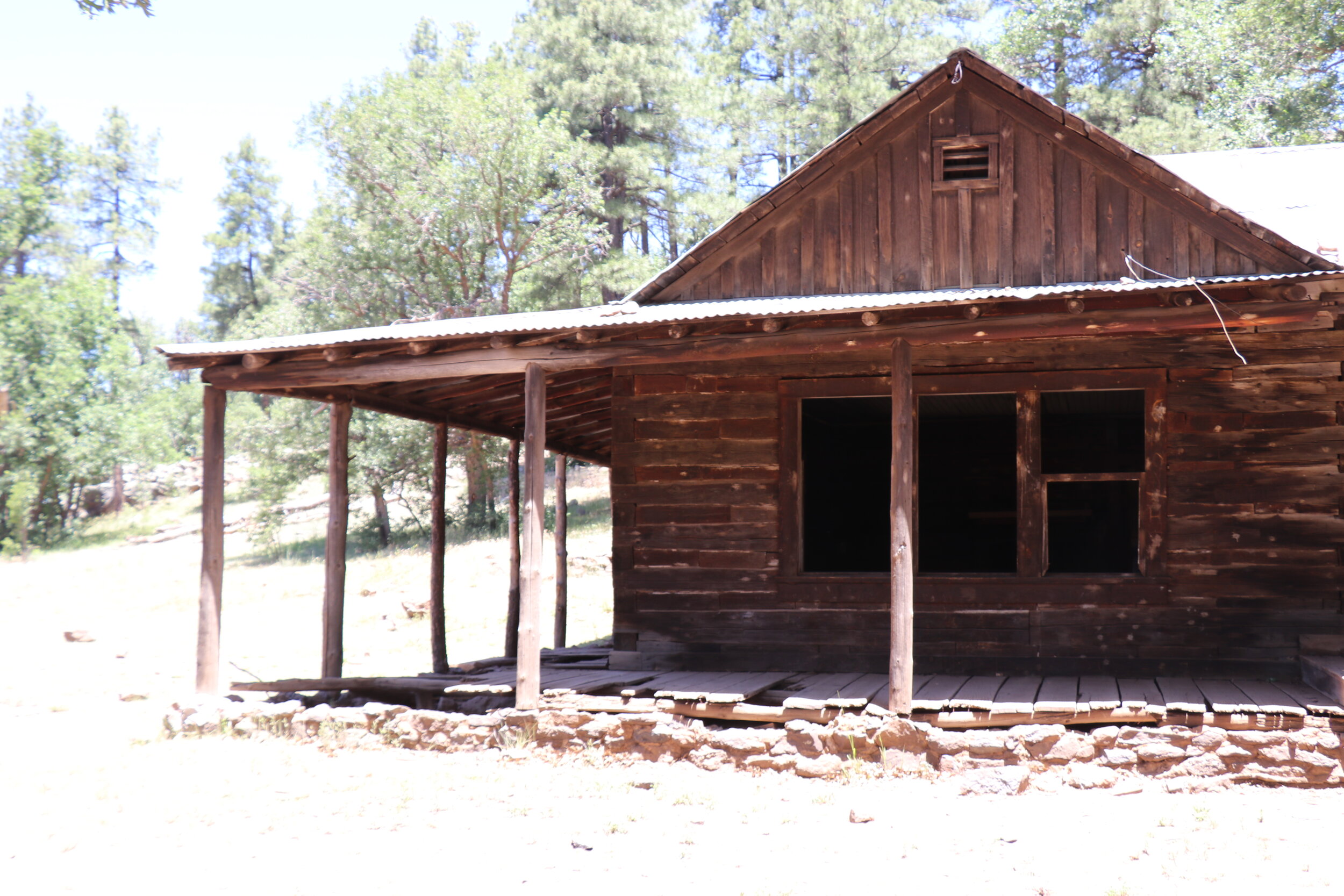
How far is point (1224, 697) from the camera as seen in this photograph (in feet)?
24.8

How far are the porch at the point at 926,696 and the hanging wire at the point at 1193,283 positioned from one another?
7.93ft

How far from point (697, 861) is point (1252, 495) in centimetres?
564

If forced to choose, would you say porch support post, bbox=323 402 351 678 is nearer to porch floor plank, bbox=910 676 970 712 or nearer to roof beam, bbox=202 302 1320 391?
roof beam, bbox=202 302 1320 391

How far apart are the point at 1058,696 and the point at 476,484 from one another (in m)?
22.9

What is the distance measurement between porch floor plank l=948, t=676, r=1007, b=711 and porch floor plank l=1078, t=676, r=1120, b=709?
1.99ft

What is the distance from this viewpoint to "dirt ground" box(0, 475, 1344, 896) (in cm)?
555

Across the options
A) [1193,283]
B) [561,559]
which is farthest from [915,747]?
[561,559]

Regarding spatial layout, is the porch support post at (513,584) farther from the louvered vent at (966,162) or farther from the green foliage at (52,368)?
the green foliage at (52,368)

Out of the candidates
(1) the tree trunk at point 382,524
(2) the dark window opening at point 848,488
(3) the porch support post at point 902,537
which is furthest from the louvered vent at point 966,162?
(1) the tree trunk at point 382,524

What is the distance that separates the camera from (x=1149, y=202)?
336 inches

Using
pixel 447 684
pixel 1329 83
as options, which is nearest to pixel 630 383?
pixel 447 684

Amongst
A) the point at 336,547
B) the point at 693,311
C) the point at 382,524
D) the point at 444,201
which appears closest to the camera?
the point at 693,311

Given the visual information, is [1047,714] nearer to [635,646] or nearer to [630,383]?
[635,646]

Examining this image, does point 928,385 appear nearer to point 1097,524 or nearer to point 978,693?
point 978,693
